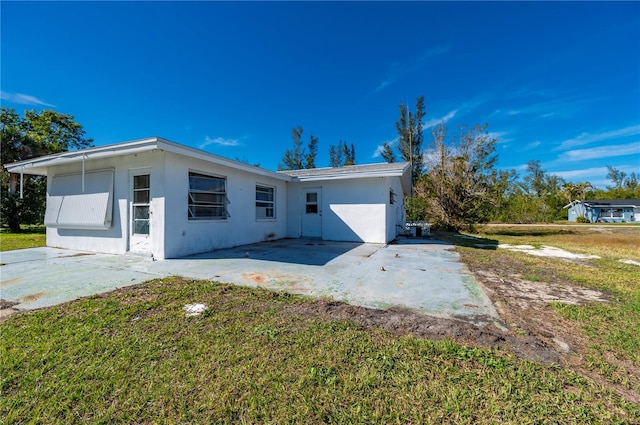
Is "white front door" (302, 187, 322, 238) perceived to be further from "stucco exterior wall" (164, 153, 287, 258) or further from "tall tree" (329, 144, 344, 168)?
"tall tree" (329, 144, 344, 168)

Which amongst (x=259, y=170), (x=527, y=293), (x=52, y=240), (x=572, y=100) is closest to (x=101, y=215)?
(x=52, y=240)

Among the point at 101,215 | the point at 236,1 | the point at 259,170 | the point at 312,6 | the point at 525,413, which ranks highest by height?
the point at 312,6

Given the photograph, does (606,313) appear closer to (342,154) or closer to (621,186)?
(342,154)

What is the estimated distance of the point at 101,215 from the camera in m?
6.82

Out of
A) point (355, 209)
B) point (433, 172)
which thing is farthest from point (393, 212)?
point (433, 172)

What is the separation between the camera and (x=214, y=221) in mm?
7305

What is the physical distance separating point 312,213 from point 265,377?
28.6 feet

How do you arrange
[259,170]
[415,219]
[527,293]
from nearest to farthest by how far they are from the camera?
1. [527,293]
2. [259,170]
3. [415,219]

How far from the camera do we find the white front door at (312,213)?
404 inches

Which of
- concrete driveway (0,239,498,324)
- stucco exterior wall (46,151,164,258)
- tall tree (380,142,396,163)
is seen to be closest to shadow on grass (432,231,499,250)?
concrete driveway (0,239,498,324)

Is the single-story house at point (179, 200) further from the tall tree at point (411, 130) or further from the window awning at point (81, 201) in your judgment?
the tall tree at point (411, 130)

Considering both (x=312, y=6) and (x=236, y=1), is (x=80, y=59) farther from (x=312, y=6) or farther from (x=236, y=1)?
(x=312, y=6)

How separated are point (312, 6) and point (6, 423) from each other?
1184cm

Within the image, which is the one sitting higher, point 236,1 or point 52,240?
point 236,1
